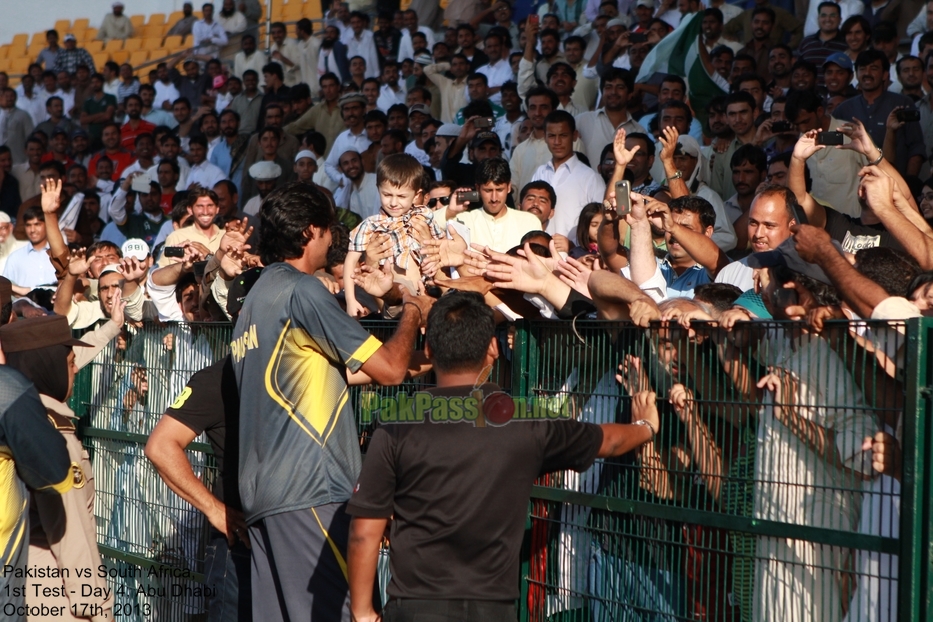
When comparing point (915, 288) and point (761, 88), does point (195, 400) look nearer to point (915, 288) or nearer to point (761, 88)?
point (915, 288)

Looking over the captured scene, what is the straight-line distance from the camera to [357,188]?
11352 millimetres

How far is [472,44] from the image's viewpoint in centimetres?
1370

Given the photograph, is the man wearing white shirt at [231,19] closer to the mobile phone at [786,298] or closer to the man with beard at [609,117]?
the man with beard at [609,117]

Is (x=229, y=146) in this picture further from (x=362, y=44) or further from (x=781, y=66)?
(x=781, y=66)

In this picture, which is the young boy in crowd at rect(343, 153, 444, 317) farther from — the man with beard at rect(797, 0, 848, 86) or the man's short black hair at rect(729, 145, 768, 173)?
the man with beard at rect(797, 0, 848, 86)

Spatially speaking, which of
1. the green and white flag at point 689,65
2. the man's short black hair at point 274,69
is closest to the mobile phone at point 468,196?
the green and white flag at point 689,65

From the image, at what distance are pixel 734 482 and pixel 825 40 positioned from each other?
765 centimetres

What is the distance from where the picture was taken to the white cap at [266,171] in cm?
1202

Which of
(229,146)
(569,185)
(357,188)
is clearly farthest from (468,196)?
(229,146)

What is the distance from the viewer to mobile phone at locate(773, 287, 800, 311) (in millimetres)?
3887

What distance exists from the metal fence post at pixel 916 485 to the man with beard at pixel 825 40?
7.49 metres

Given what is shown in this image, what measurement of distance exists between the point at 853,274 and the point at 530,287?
1248mm

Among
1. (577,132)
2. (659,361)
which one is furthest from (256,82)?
(659,361)

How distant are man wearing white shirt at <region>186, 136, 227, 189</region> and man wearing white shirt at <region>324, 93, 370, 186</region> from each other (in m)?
1.78
